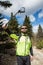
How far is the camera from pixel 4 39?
54.5ft

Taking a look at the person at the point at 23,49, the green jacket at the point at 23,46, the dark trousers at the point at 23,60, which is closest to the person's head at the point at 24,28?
the person at the point at 23,49

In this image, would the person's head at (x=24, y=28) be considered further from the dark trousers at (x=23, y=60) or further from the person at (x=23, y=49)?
the dark trousers at (x=23, y=60)

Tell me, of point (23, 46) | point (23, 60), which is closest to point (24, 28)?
point (23, 46)

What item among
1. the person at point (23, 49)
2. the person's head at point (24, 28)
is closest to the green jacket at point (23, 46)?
the person at point (23, 49)

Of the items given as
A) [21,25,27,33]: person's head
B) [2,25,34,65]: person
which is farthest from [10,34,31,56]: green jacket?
[21,25,27,33]: person's head

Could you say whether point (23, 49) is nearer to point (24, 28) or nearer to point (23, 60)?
point (23, 60)

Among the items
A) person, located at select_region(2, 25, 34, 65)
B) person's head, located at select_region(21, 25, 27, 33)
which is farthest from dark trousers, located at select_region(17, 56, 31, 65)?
person's head, located at select_region(21, 25, 27, 33)

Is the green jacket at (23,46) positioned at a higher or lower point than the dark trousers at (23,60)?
higher

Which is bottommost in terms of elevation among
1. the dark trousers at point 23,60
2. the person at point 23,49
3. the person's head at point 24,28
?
the dark trousers at point 23,60

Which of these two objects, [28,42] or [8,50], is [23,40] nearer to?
[28,42]

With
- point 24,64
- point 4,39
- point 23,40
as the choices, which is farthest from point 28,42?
point 4,39

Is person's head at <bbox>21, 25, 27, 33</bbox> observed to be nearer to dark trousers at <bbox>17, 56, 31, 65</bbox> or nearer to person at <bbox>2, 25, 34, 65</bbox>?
person at <bbox>2, 25, 34, 65</bbox>

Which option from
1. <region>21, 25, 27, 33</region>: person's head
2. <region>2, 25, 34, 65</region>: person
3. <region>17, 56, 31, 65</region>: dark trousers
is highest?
<region>21, 25, 27, 33</region>: person's head

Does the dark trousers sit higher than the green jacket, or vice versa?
the green jacket
